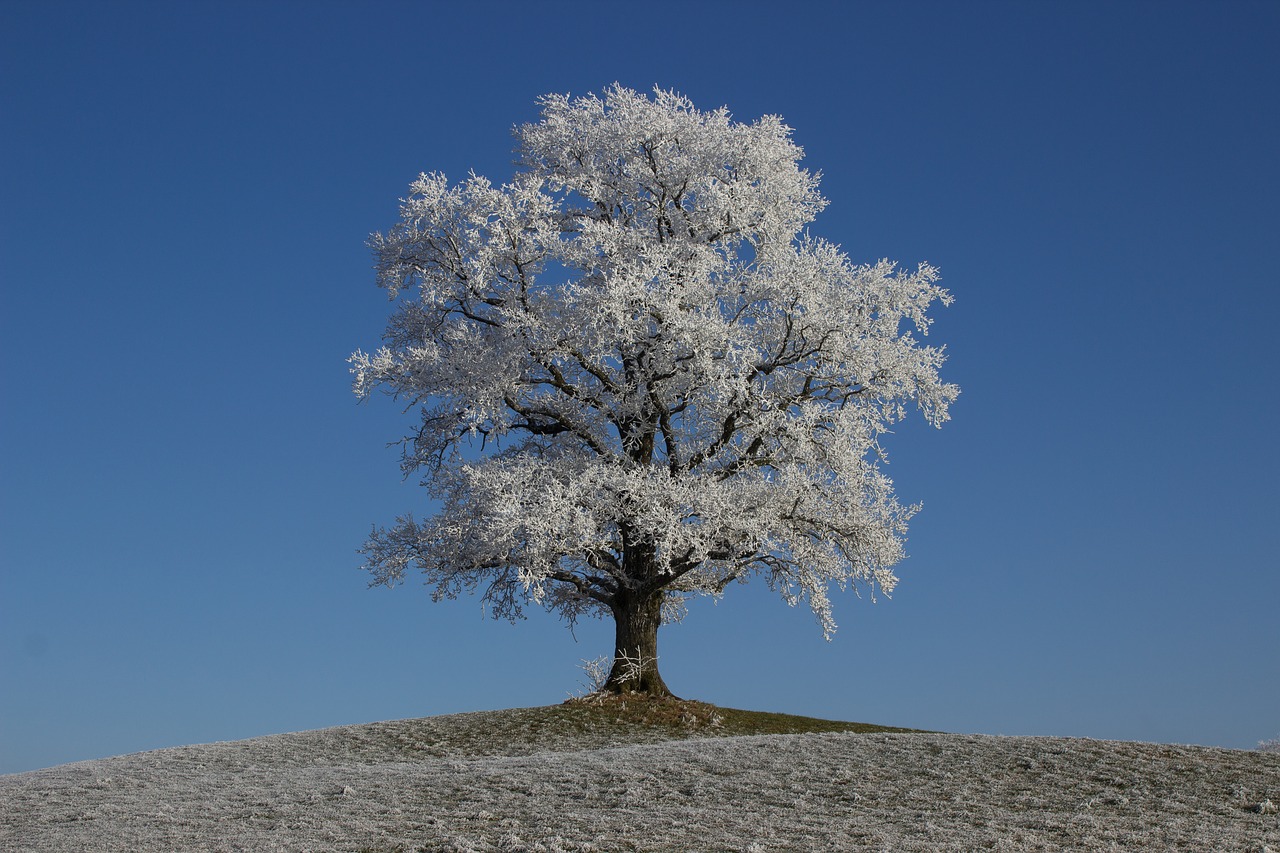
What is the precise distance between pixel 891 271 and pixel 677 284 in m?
4.66

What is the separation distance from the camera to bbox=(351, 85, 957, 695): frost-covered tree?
23312 millimetres

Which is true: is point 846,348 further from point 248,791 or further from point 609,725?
point 248,791

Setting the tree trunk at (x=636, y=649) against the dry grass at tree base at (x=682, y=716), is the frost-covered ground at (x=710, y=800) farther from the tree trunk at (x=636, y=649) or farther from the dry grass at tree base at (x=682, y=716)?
the tree trunk at (x=636, y=649)

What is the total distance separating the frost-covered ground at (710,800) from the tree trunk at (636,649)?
5.56m

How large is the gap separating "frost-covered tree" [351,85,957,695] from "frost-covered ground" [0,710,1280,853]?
5.35 metres

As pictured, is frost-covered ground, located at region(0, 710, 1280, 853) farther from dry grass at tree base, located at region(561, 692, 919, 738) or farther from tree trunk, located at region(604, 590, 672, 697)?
tree trunk, located at region(604, 590, 672, 697)

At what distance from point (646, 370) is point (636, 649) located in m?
6.23

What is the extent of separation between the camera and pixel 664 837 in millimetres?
13242

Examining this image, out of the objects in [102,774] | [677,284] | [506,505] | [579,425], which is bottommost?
[102,774]

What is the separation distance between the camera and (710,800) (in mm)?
15156

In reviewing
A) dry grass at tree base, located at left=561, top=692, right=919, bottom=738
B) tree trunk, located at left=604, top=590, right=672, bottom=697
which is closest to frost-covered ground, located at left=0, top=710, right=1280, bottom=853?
dry grass at tree base, located at left=561, top=692, right=919, bottom=738

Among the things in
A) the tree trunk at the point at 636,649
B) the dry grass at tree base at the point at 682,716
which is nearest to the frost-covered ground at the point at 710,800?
the dry grass at tree base at the point at 682,716

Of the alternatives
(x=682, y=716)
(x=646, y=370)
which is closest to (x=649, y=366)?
(x=646, y=370)

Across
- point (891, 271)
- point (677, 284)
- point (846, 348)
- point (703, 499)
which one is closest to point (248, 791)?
point (703, 499)
